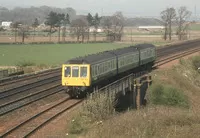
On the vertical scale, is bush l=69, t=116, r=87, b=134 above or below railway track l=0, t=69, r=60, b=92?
below

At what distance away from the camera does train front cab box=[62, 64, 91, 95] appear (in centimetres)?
2861

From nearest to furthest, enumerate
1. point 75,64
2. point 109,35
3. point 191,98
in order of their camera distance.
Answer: point 75,64, point 191,98, point 109,35

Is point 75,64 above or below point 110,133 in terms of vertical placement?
above

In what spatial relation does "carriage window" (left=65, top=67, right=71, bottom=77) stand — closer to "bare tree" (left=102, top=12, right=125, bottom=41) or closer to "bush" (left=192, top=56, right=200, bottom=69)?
"bush" (left=192, top=56, right=200, bottom=69)

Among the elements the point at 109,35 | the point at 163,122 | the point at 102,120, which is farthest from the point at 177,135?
the point at 109,35

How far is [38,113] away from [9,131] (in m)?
4.32

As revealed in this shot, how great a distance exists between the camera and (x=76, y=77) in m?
28.9

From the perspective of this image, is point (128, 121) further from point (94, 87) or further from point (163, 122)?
point (94, 87)

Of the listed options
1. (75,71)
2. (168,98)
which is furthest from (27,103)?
(168,98)

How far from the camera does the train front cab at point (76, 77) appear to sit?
28.6 metres

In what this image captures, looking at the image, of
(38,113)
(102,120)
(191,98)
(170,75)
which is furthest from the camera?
(170,75)

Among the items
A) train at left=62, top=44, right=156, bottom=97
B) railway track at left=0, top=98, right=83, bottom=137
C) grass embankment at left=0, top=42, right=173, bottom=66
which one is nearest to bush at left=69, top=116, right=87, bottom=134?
railway track at left=0, top=98, right=83, bottom=137

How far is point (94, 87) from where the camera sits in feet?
99.0

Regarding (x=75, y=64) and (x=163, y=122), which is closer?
(x=163, y=122)
